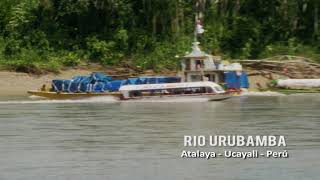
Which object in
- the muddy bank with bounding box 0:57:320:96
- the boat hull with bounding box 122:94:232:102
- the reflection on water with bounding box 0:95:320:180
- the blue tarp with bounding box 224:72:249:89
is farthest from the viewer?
the muddy bank with bounding box 0:57:320:96

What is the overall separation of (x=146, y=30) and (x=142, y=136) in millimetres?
31247

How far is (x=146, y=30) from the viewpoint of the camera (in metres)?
57.7

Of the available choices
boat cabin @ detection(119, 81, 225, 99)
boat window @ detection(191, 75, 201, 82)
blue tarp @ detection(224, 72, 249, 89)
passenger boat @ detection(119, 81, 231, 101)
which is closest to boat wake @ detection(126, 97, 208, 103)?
passenger boat @ detection(119, 81, 231, 101)

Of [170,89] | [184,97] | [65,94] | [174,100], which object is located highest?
[170,89]

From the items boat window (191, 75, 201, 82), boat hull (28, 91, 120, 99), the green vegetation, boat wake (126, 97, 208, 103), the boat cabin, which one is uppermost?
the green vegetation

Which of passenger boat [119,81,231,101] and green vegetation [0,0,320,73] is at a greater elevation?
green vegetation [0,0,320,73]

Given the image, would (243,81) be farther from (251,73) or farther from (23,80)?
(23,80)

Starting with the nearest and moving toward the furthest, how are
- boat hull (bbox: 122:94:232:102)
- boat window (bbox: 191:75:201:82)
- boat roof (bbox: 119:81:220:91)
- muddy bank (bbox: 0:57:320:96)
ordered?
boat roof (bbox: 119:81:220:91) < boat hull (bbox: 122:94:232:102) < boat window (bbox: 191:75:201:82) < muddy bank (bbox: 0:57:320:96)

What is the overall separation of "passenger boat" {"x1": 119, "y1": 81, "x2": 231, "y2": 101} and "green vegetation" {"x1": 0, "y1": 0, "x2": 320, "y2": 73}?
10623mm

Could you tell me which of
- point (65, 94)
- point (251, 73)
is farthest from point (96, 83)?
point (251, 73)

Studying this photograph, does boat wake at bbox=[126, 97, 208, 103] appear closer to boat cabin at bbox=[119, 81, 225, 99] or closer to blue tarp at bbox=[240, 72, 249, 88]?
boat cabin at bbox=[119, 81, 225, 99]

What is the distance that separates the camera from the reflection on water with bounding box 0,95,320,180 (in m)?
20.2

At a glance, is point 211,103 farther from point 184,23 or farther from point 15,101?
point 184,23

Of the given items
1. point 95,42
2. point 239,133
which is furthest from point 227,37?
point 239,133
